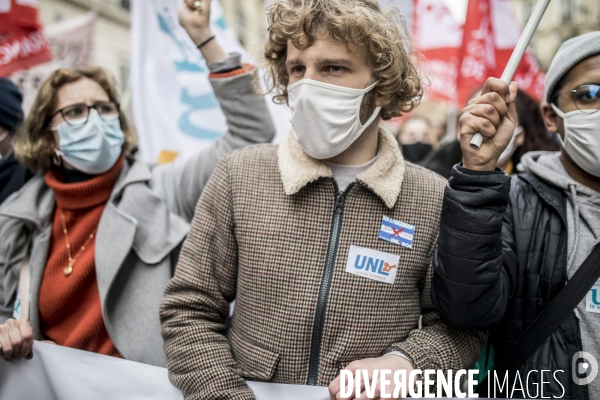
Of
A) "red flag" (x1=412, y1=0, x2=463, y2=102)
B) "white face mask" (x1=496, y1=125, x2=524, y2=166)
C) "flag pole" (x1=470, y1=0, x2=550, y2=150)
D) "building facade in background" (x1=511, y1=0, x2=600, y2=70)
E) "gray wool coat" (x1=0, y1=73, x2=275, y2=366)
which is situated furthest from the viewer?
"building facade in background" (x1=511, y1=0, x2=600, y2=70)

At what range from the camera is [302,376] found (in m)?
1.98

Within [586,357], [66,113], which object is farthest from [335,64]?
[66,113]

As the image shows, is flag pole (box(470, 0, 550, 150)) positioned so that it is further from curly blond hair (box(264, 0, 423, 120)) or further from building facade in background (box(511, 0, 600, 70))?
building facade in background (box(511, 0, 600, 70))

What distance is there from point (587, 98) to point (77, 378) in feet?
7.26

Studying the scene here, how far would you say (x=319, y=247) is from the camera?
2.01m

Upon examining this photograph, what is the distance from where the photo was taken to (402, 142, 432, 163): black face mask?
15.7 ft

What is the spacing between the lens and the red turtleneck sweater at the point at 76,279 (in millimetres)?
2572

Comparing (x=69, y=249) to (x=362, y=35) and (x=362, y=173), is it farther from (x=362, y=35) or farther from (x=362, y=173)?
(x=362, y=35)

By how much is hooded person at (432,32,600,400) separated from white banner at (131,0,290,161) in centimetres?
298

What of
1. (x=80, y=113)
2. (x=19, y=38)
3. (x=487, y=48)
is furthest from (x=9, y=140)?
(x=487, y=48)

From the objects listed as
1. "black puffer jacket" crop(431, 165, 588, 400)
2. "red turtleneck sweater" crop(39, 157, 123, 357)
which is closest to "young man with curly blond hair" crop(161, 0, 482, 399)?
"black puffer jacket" crop(431, 165, 588, 400)

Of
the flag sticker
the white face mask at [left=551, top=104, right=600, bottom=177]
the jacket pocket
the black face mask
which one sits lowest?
the jacket pocket

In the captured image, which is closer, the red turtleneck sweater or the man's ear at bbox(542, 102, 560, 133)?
the man's ear at bbox(542, 102, 560, 133)

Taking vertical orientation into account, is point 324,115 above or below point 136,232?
above
